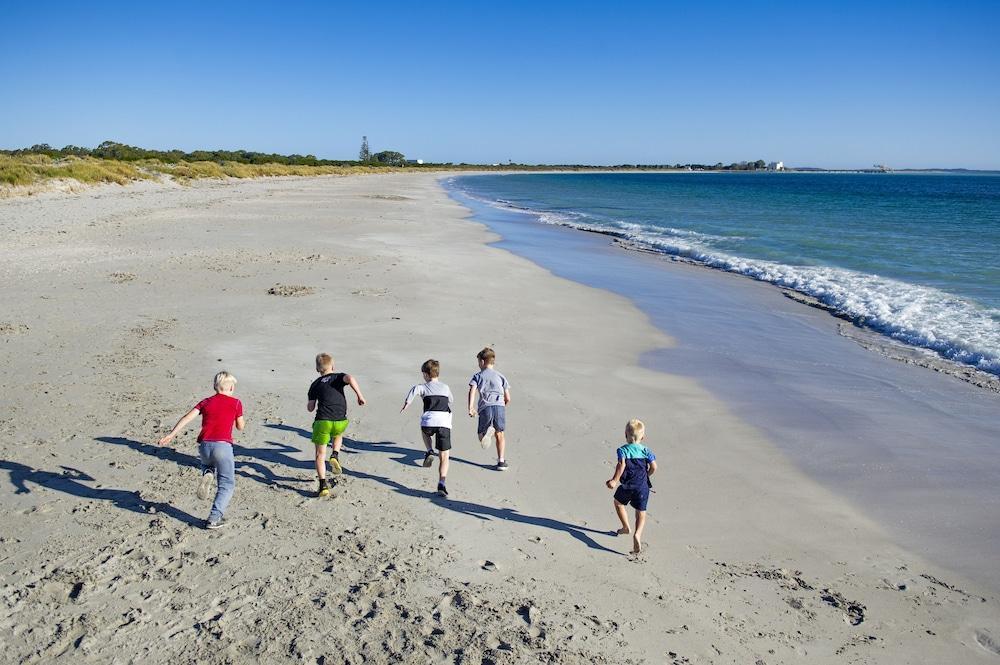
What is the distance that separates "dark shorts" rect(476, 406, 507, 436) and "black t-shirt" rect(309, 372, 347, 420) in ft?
4.85

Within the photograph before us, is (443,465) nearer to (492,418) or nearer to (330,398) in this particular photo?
(492,418)

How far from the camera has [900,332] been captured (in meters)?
14.1

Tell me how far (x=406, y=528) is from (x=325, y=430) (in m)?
1.39

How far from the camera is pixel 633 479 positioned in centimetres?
582

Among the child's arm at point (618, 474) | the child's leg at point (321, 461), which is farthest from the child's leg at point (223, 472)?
the child's arm at point (618, 474)

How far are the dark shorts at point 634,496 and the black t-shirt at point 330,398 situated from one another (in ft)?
9.18

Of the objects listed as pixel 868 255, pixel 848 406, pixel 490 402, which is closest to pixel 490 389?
pixel 490 402

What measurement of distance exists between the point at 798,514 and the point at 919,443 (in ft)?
9.60

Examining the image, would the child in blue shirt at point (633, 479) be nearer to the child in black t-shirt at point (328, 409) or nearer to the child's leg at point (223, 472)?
the child in black t-shirt at point (328, 409)

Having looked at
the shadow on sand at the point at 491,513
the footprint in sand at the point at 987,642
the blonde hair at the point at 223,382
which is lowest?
the footprint in sand at the point at 987,642

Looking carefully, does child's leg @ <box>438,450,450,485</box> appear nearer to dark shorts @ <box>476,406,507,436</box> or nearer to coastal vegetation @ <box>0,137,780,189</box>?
dark shorts @ <box>476,406,507,436</box>

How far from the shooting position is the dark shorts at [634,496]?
577 centimetres

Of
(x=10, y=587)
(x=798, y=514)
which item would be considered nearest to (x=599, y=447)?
(x=798, y=514)

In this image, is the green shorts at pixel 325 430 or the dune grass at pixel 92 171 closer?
the green shorts at pixel 325 430
